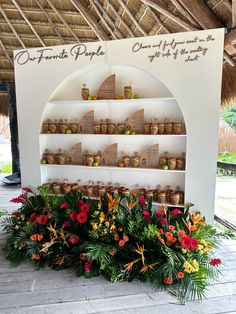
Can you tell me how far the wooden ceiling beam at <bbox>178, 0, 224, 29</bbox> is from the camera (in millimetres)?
2447

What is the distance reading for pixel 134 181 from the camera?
279cm

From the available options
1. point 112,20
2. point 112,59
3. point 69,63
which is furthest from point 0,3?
point 112,59

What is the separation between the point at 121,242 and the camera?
6.51 feet

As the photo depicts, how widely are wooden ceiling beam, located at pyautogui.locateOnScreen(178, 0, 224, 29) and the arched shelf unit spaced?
0.78m

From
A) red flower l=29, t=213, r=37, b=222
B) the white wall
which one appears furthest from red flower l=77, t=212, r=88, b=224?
the white wall

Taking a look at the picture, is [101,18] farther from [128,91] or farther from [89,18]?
[128,91]

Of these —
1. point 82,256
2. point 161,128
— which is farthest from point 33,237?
point 161,128

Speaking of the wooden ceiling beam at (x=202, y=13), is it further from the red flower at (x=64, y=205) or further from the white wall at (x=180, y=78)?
the red flower at (x=64, y=205)

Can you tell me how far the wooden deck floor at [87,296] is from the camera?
163cm

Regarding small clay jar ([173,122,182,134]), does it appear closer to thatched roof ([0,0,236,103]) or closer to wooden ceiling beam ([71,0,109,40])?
thatched roof ([0,0,236,103])

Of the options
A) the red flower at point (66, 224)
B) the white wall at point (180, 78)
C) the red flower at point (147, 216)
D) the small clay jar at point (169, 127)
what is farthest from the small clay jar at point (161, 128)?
the red flower at point (66, 224)

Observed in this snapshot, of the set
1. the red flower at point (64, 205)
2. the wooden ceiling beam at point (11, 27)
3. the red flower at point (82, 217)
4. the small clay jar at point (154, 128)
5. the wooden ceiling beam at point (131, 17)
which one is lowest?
the red flower at point (82, 217)

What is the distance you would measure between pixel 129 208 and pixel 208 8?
2.30 metres

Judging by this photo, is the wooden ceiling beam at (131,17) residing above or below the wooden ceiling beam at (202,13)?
above
